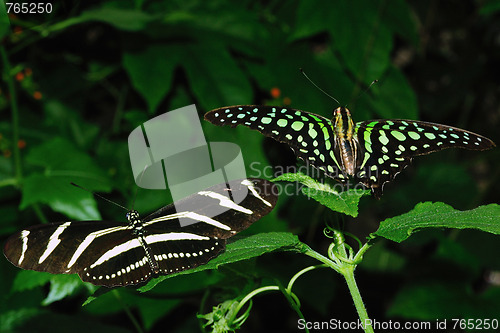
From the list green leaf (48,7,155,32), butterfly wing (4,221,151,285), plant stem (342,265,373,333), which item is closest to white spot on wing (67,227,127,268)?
butterfly wing (4,221,151,285)

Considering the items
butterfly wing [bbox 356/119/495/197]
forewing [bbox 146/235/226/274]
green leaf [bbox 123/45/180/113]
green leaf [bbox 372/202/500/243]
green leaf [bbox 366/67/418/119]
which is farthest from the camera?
green leaf [bbox 366/67/418/119]

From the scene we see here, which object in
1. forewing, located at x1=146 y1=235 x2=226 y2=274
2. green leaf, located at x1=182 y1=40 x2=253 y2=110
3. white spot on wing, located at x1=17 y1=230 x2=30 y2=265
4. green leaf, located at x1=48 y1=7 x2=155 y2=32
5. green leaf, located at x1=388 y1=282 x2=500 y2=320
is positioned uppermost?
green leaf, located at x1=48 y1=7 x2=155 y2=32

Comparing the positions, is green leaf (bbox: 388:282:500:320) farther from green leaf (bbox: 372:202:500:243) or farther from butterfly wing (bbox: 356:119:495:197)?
green leaf (bbox: 372:202:500:243)

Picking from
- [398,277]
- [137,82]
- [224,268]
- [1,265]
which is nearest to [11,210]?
[1,265]

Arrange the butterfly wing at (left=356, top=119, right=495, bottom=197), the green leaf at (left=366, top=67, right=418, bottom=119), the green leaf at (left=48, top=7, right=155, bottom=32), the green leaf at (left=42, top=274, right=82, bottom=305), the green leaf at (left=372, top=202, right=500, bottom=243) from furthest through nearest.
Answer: the green leaf at (left=366, top=67, right=418, bottom=119), the green leaf at (left=48, top=7, right=155, bottom=32), the green leaf at (left=42, top=274, right=82, bottom=305), the butterfly wing at (left=356, top=119, right=495, bottom=197), the green leaf at (left=372, top=202, right=500, bottom=243)

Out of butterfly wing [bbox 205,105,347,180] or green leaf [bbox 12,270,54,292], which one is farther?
green leaf [bbox 12,270,54,292]

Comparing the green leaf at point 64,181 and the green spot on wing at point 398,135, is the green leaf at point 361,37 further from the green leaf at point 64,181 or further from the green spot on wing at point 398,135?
the green leaf at point 64,181

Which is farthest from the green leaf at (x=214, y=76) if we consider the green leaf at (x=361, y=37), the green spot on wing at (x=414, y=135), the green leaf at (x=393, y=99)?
the green spot on wing at (x=414, y=135)

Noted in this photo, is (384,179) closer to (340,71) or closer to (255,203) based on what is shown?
(255,203)
